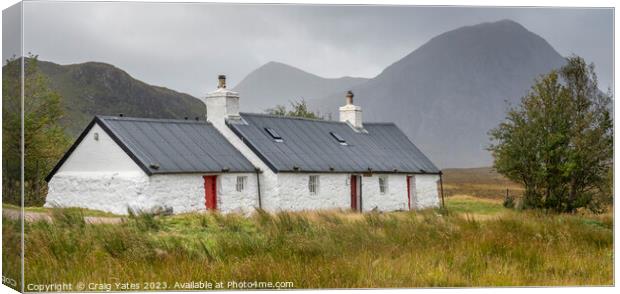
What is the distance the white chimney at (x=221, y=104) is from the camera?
29500 millimetres

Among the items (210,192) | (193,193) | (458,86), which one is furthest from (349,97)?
(458,86)

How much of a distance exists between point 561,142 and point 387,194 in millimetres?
9195

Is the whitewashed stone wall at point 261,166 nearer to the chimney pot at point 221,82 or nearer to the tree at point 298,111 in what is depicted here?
the chimney pot at point 221,82

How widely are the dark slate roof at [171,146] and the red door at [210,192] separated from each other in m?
0.25

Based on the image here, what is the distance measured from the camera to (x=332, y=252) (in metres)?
15.8

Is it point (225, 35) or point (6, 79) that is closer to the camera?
point (6, 79)

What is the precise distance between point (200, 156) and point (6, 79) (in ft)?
39.6

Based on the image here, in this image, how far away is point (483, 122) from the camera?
64.8 meters

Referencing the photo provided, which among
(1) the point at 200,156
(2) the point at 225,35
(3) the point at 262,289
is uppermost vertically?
(2) the point at 225,35

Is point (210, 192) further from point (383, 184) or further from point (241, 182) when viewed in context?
point (383, 184)

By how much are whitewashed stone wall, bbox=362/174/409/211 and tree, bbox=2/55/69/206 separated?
8.74 metres

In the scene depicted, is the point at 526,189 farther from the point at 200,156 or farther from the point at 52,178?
the point at 52,178

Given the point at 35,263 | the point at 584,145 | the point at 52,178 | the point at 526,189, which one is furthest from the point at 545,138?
the point at 35,263

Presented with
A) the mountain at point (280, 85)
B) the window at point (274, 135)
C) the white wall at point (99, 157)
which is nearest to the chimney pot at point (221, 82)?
the mountain at point (280, 85)
